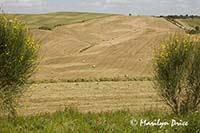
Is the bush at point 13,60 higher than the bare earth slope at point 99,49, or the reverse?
the bush at point 13,60

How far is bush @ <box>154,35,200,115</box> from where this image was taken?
13898 millimetres

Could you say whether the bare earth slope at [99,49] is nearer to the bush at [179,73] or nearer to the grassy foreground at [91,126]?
the bush at [179,73]

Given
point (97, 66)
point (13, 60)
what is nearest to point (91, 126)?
point (13, 60)

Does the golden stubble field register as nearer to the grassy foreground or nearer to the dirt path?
the dirt path

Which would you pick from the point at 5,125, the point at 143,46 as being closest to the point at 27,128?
the point at 5,125

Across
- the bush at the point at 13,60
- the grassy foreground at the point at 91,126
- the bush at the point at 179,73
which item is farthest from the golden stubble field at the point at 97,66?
the grassy foreground at the point at 91,126

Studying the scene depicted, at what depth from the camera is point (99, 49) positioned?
58531 millimetres

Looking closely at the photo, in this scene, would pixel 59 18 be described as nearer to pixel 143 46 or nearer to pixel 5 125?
pixel 143 46

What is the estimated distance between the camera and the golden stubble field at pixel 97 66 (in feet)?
73.9

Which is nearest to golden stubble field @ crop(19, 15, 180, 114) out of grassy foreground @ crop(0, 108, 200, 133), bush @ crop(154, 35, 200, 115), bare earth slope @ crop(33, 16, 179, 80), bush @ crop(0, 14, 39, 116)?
bare earth slope @ crop(33, 16, 179, 80)

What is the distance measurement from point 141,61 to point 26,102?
26.4 meters

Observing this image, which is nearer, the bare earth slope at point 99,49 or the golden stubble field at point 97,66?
the golden stubble field at point 97,66

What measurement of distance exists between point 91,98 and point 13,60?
12.6 metres

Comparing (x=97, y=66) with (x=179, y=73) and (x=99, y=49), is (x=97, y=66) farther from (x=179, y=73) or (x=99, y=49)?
(x=179, y=73)
